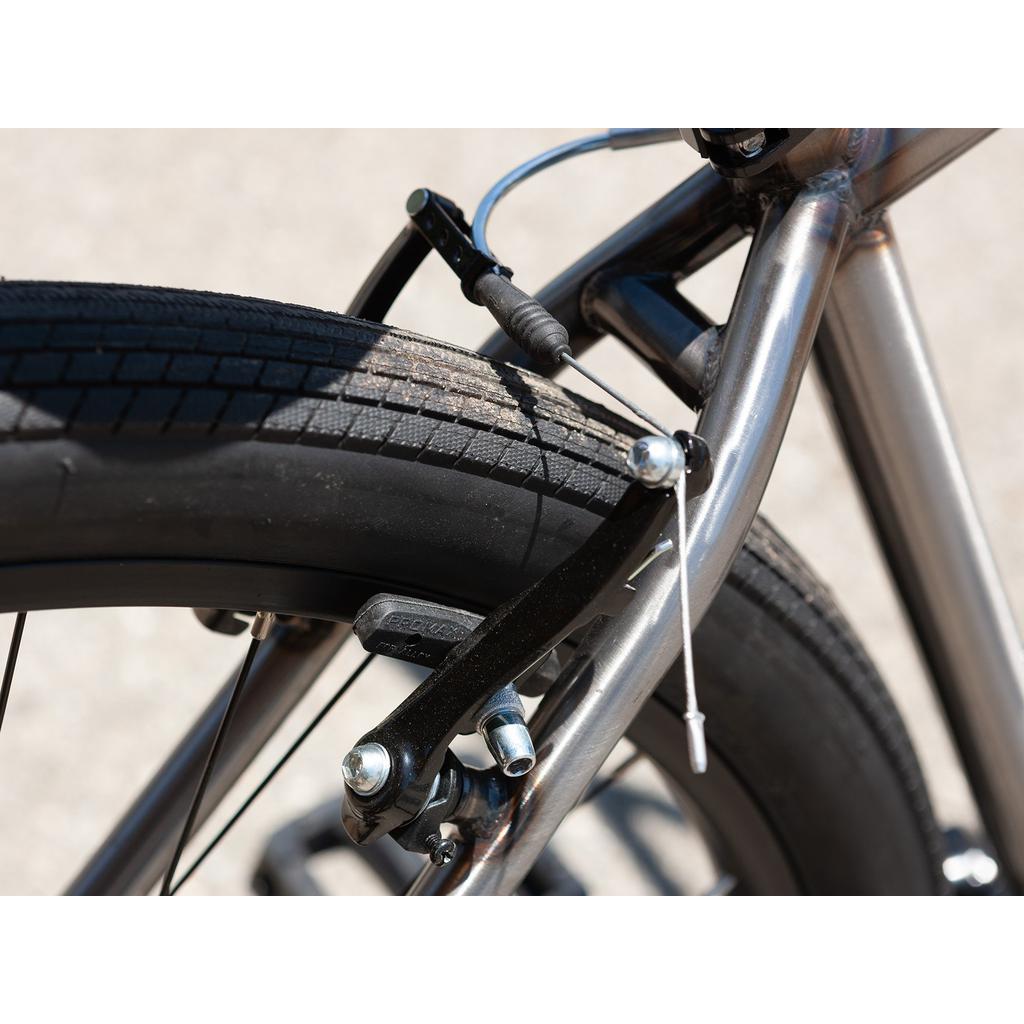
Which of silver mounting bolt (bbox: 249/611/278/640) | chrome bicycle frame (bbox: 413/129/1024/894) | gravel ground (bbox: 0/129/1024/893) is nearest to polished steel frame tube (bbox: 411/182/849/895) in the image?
chrome bicycle frame (bbox: 413/129/1024/894)

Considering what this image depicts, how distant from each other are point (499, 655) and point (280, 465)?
112 millimetres

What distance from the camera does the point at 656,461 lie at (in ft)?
1.44

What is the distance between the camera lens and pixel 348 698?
1.40 m

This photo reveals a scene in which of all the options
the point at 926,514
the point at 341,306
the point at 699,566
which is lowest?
the point at 699,566

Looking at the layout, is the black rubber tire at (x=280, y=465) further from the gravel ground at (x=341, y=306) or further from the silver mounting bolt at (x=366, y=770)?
the gravel ground at (x=341, y=306)

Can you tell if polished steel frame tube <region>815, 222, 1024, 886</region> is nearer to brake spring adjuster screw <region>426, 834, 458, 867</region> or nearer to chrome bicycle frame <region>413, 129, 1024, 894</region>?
chrome bicycle frame <region>413, 129, 1024, 894</region>

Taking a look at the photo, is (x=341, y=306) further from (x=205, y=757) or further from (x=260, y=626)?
(x=260, y=626)

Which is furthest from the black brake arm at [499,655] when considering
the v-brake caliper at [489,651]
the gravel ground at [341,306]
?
the gravel ground at [341,306]

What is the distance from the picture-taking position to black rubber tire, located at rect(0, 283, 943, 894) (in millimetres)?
462

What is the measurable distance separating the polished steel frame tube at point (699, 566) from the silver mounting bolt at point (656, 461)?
7cm

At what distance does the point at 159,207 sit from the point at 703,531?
1469 mm

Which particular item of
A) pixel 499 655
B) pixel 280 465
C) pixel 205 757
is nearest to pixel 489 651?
pixel 499 655
